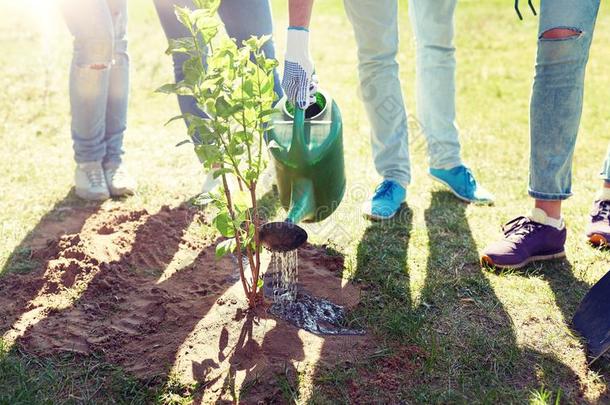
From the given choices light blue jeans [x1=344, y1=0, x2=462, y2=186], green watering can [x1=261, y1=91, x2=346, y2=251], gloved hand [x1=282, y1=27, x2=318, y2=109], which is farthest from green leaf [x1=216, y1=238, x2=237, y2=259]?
light blue jeans [x1=344, y1=0, x2=462, y2=186]

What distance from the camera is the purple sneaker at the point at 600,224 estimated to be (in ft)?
9.21

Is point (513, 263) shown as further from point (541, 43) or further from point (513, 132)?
point (513, 132)

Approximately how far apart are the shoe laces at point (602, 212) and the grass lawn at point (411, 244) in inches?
4.0

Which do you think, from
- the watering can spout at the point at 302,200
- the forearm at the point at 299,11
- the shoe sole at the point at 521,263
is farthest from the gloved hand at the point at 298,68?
the shoe sole at the point at 521,263

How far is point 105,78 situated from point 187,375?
174cm

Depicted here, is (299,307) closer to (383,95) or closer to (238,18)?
(383,95)

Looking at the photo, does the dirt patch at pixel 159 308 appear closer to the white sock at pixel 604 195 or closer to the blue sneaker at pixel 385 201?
the blue sneaker at pixel 385 201

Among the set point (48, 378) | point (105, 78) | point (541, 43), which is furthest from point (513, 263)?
point (105, 78)

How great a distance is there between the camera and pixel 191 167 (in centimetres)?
376

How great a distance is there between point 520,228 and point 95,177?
6.82 feet

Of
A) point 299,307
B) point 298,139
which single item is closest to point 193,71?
point 298,139

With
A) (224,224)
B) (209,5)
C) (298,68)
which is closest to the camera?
(209,5)

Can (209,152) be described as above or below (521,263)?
above

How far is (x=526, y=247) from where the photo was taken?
8.64ft
